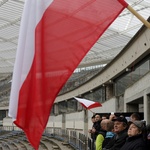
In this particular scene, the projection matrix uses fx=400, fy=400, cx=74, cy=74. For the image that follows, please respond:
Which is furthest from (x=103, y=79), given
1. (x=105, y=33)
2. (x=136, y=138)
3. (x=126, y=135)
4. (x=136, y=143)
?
(x=136, y=143)

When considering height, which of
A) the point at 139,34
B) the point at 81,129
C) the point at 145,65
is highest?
the point at 139,34

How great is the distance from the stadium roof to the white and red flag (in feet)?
107

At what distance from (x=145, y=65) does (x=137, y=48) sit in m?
→ 0.80

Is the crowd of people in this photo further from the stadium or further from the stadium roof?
the stadium roof

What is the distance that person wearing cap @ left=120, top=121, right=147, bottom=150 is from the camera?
5.13 metres

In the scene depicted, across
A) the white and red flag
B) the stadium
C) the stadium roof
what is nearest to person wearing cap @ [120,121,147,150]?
the white and red flag

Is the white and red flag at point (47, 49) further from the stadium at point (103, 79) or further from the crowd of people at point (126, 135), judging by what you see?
the stadium at point (103, 79)

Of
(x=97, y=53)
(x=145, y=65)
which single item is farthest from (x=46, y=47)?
(x=97, y=53)

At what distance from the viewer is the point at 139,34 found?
1572 centimetres

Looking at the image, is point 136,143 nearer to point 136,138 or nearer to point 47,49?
point 136,138

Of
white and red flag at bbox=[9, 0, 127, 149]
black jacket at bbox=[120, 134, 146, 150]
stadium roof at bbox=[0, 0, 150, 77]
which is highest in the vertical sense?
stadium roof at bbox=[0, 0, 150, 77]

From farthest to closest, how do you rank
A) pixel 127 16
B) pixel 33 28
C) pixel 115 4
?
pixel 127 16, pixel 33 28, pixel 115 4

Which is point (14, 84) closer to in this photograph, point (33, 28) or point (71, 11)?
point (33, 28)

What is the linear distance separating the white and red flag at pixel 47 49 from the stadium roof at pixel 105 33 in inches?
1286
